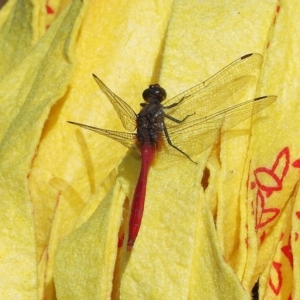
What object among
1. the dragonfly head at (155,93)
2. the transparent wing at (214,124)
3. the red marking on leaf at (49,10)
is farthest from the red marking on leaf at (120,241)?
the red marking on leaf at (49,10)

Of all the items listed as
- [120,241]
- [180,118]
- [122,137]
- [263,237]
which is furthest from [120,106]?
[263,237]

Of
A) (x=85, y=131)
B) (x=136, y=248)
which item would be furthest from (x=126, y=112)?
(x=136, y=248)

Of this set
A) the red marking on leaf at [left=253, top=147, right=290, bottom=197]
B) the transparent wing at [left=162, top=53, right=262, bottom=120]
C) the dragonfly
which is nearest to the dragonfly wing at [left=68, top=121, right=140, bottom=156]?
the dragonfly

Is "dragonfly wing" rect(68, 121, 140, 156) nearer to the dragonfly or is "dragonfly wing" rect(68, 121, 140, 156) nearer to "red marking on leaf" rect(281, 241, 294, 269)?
the dragonfly

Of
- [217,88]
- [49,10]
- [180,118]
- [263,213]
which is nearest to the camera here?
[263,213]

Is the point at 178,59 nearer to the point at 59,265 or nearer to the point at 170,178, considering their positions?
the point at 170,178

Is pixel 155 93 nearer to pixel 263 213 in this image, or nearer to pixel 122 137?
pixel 122 137
